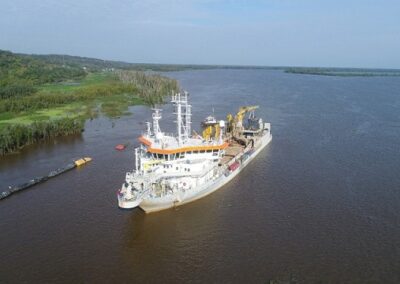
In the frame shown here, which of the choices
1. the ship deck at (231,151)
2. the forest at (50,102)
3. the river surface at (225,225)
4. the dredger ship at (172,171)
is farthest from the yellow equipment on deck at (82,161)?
the ship deck at (231,151)

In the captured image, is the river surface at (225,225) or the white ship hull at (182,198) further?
the white ship hull at (182,198)

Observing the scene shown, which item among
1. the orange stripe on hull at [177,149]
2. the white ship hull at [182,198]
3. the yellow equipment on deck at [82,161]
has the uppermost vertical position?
the orange stripe on hull at [177,149]

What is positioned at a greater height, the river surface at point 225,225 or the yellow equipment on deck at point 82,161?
the yellow equipment on deck at point 82,161

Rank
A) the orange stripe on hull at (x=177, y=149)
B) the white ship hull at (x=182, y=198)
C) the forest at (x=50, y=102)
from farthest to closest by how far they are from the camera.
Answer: the forest at (x=50, y=102), the orange stripe on hull at (x=177, y=149), the white ship hull at (x=182, y=198)

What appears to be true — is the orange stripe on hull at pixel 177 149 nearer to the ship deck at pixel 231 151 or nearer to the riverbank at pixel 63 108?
the ship deck at pixel 231 151

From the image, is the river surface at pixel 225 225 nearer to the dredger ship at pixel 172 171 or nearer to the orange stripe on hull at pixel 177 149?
the dredger ship at pixel 172 171

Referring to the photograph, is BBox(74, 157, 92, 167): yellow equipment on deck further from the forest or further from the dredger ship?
the dredger ship

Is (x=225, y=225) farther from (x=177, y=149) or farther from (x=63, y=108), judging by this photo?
(x=63, y=108)

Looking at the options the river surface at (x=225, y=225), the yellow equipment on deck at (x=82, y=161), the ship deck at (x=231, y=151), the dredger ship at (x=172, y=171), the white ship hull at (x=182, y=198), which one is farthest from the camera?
→ the yellow equipment on deck at (x=82, y=161)

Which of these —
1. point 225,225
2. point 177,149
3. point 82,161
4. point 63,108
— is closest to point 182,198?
point 177,149

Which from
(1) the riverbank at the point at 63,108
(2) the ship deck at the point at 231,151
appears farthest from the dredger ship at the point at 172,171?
(1) the riverbank at the point at 63,108
